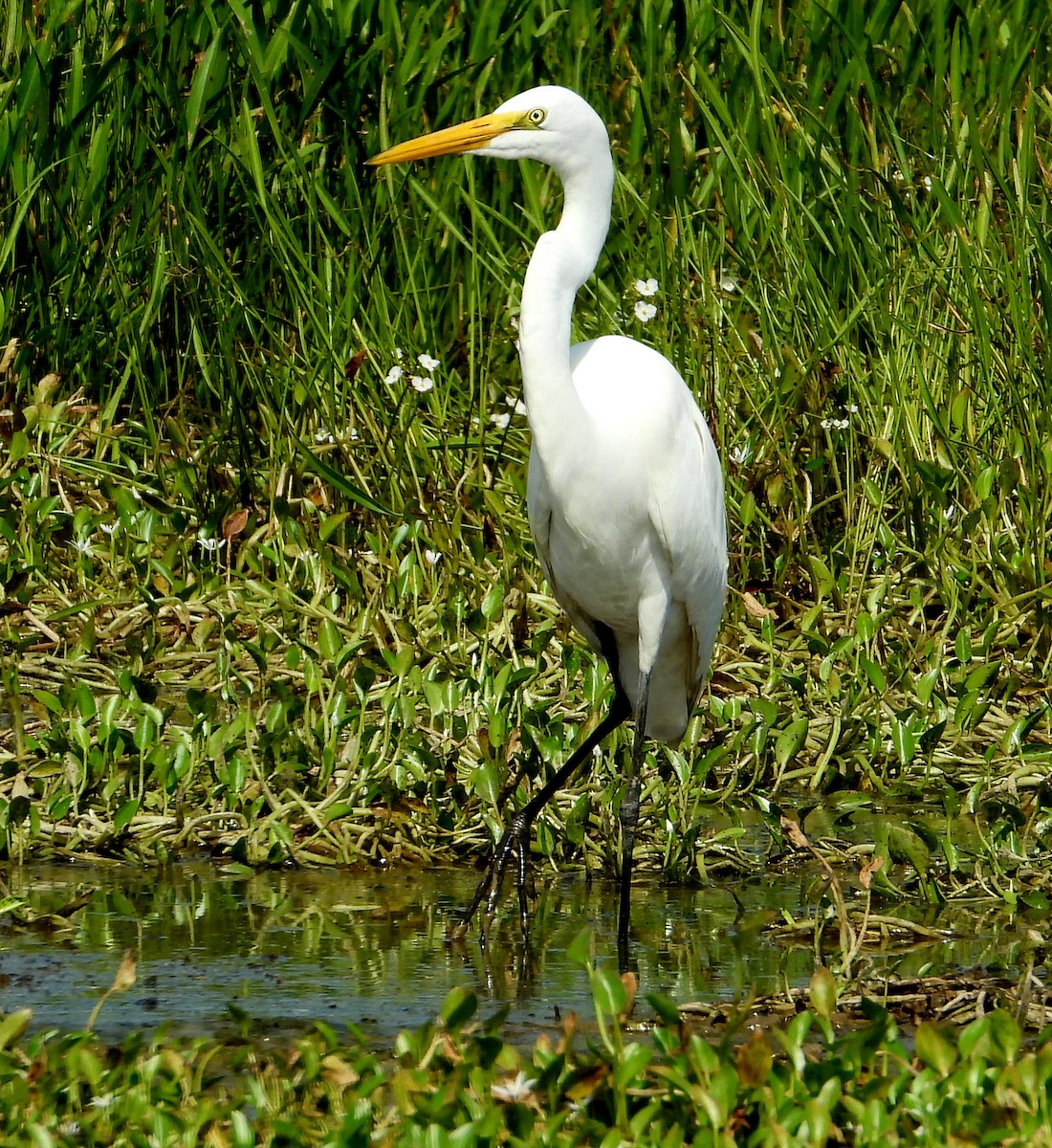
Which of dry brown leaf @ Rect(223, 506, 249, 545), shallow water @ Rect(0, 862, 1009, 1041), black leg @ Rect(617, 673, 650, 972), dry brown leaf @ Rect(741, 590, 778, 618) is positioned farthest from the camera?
dry brown leaf @ Rect(223, 506, 249, 545)

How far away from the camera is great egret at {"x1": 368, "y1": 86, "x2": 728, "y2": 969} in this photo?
10.9ft

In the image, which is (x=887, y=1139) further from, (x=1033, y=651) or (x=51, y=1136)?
(x=1033, y=651)

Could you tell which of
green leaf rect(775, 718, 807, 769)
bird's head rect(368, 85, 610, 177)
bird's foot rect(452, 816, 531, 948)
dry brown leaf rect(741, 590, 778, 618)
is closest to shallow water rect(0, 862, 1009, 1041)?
bird's foot rect(452, 816, 531, 948)

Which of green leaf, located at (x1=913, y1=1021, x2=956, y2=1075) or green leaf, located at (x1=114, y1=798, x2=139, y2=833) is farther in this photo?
green leaf, located at (x1=114, y1=798, x2=139, y2=833)

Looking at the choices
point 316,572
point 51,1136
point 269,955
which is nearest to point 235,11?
point 316,572

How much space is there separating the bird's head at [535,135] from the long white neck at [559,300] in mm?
32

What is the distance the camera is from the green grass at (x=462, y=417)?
373 centimetres

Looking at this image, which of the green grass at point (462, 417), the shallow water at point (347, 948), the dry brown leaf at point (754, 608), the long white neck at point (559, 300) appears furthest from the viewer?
the dry brown leaf at point (754, 608)

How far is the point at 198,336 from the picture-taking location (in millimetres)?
5254

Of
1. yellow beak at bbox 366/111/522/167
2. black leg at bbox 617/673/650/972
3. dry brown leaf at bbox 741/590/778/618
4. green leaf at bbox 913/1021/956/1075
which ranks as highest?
yellow beak at bbox 366/111/522/167

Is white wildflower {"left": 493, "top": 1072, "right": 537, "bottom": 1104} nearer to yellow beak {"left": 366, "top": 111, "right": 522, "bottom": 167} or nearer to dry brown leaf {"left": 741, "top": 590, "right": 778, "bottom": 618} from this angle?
yellow beak {"left": 366, "top": 111, "right": 522, "bottom": 167}

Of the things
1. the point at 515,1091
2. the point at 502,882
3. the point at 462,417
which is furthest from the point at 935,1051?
the point at 462,417

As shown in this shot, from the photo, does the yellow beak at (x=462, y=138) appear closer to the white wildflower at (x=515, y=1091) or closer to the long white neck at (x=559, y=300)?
the long white neck at (x=559, y=300)

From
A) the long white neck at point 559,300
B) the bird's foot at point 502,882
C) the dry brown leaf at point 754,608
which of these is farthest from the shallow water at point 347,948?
the dry brown leaf at point 754,608
